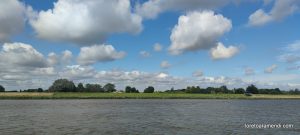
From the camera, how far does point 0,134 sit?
3562 centimetres

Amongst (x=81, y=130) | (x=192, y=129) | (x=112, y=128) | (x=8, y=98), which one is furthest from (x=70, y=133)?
(x=8, y=98)

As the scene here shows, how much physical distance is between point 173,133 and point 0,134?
52.2 ft

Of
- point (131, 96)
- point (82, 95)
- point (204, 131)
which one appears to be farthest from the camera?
point (131, 96)

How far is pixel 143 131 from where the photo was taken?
38.6m

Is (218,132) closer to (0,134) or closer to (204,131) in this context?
(204,131)

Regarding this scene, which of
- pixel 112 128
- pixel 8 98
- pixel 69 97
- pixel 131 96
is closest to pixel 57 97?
→ pixel 69 97

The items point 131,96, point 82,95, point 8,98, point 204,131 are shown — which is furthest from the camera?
point 131,96

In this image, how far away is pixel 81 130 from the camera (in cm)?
3900

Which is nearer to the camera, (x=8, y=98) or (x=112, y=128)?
(x=112, y=128)

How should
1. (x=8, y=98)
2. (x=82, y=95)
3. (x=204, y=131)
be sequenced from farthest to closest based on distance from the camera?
(x=82, y=95) < (x=8, y=98) < (x=204, y=131)

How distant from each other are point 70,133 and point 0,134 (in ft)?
20.6

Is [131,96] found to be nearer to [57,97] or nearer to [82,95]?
[82,95]

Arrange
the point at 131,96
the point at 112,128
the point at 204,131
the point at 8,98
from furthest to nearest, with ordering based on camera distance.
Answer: the point at 131,96 → the point at 8,98 → the point at 112,128 → the point at 204,131

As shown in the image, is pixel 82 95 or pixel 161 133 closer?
pixel 161 133
